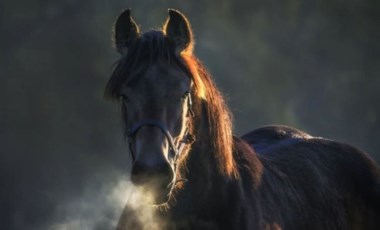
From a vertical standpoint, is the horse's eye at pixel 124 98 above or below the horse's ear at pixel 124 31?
below

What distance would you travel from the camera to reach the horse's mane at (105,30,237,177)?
4.32 meters

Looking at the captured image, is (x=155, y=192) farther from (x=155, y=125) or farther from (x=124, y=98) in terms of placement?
(x=124, y=98)

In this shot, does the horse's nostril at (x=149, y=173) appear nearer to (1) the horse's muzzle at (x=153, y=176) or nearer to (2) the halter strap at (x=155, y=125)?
(1) the horse's muzzle at (x=153, y=176)

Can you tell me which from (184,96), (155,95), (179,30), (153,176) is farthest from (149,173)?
(179,30)

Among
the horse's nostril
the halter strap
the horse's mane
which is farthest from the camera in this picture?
the horse's mane

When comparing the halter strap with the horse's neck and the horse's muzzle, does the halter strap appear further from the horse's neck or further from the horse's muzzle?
the horse's neck

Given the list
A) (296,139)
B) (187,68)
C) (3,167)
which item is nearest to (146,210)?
(187,68)

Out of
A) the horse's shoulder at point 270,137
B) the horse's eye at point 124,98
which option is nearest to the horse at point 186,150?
the horse's eye at point 124,98

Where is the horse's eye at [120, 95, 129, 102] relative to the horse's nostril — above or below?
above

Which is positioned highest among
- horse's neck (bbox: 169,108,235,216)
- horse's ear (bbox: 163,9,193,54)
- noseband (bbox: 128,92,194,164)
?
horse's ear (bbox: 163,9,193,54)

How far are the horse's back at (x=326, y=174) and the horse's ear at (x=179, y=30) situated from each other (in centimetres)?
147

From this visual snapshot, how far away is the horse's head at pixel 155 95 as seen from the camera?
385 cm

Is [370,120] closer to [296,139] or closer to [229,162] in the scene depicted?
[296,139]

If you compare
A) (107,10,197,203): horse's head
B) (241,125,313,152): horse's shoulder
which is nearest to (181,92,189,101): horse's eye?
(107,10,197,203): horse's head
